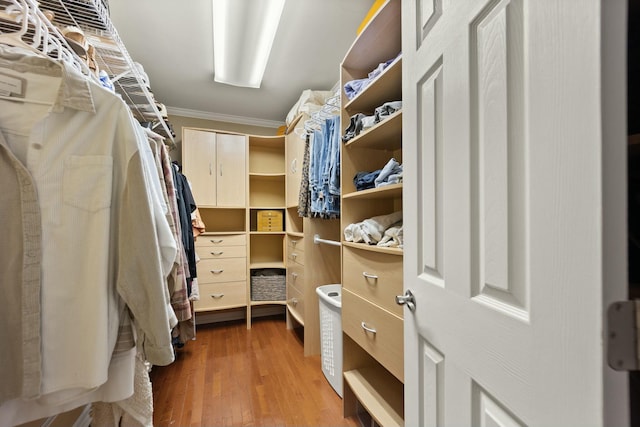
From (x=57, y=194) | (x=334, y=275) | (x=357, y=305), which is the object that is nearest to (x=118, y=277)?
(x=57, y=194)

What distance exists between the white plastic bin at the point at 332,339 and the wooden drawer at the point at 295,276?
47 cm

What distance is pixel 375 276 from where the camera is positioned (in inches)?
44.1

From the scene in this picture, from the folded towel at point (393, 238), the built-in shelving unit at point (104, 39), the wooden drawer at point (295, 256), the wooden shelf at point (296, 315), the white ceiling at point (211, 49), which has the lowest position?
the wooden shelf at point (296, 315)

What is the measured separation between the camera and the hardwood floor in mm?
1426

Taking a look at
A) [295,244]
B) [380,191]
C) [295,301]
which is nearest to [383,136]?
[380,191]

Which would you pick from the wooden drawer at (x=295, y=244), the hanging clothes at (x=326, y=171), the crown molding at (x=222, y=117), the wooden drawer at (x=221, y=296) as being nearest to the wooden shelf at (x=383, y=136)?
the hanging clothes at (x=326, y=171)

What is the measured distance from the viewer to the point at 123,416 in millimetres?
811

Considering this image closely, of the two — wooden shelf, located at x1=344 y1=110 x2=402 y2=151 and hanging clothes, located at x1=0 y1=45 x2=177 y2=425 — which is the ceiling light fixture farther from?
hanging clothes, located at x1=0 y1=45 x2=177 y2=425

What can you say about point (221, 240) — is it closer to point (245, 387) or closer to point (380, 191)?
point (245, 387)

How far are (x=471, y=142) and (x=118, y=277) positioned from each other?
37.4 inches

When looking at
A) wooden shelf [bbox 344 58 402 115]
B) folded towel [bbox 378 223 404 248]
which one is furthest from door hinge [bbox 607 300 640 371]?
wooden shelf [bbox 344 58 402 115]

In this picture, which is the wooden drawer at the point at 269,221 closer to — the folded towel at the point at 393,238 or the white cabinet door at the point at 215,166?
the white cabinet door at the point at 215,166

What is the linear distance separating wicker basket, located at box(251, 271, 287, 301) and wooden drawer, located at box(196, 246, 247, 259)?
0.33m

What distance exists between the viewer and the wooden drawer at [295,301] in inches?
88.5
